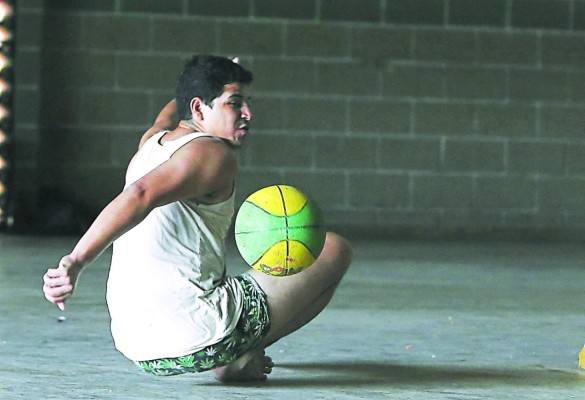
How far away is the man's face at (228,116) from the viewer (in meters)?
3.46

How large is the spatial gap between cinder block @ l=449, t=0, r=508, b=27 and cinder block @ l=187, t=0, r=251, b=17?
1.61m

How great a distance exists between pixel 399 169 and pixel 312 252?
6188mm

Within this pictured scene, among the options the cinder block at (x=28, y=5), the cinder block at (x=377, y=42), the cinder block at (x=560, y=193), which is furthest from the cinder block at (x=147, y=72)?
the cinder block at (x=560, y=193)

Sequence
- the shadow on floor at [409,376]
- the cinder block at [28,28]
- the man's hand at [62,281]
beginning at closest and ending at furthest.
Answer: the man's hand at [62,281]
the shadow on floor at [409,376]
the cinder block at [28,28]

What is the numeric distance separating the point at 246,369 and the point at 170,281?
17.4 inches

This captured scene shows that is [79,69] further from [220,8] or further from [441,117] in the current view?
[441,117]

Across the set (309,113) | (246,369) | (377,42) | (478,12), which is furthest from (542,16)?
(246,369)

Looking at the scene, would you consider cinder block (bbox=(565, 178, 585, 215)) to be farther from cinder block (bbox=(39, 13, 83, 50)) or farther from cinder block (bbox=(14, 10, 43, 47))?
cinder block (bbox=(14, 10, 43, 47))

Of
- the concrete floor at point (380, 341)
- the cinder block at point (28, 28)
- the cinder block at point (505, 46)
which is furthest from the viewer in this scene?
the cinder block at point (505, 46)

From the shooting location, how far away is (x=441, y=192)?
31.7 ft

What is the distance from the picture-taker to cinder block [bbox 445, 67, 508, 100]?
9656 millimetres

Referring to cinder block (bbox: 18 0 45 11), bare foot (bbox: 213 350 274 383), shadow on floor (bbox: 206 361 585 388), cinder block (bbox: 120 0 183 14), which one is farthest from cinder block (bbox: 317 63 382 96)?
bare foot (bbox: 213 350 274 383)

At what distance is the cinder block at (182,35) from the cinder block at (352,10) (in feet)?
2.80

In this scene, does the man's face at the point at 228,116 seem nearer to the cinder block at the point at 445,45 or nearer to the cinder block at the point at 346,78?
the cinder block at the point at 346,78
